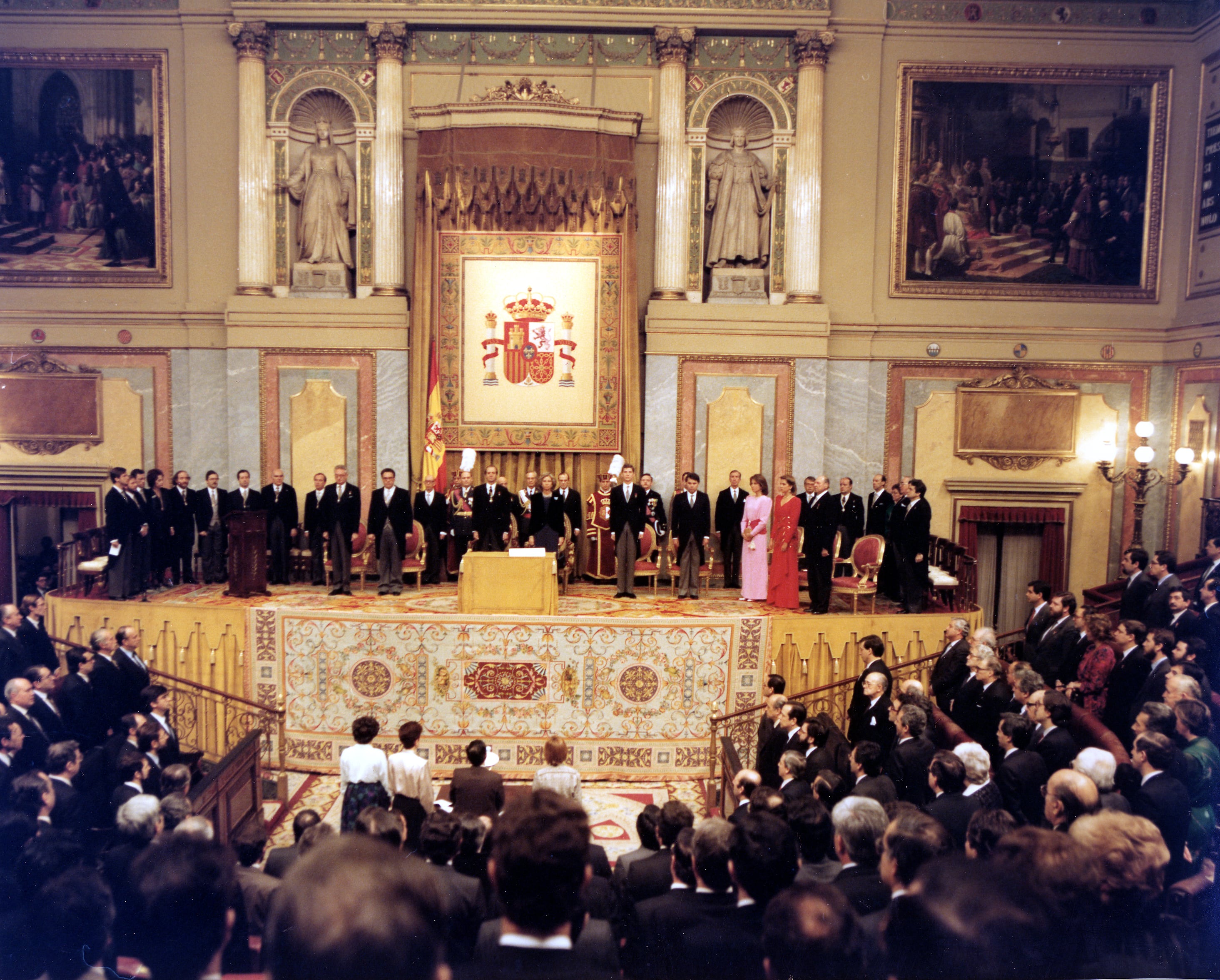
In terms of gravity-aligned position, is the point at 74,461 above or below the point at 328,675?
above

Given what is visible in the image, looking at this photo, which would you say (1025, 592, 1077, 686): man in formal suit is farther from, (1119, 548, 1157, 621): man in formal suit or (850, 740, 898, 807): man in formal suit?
(850, 740, 898, 807): man in formal suit

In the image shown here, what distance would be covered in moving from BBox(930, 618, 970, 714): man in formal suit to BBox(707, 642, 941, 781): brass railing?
67 centimetres

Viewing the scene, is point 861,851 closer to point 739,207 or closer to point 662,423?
point 662,423

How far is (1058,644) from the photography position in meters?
7.53

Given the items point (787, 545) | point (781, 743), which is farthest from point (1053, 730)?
point (787, 545)

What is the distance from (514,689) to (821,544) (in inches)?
138

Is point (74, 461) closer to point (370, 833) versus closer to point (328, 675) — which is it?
point (328, 675)

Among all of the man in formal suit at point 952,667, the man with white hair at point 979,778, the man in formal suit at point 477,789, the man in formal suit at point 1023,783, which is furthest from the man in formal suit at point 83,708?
the man in formal suit at point 952,667

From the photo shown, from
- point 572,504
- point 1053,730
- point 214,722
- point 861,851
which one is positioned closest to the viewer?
point 861,851

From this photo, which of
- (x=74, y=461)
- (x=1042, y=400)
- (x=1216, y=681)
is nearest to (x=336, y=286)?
(x=74, y=461)

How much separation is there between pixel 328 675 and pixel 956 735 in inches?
215

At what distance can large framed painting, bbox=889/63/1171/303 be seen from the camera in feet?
38.8

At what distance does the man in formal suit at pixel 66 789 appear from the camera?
15.0 ft

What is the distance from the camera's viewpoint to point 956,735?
6.83m
